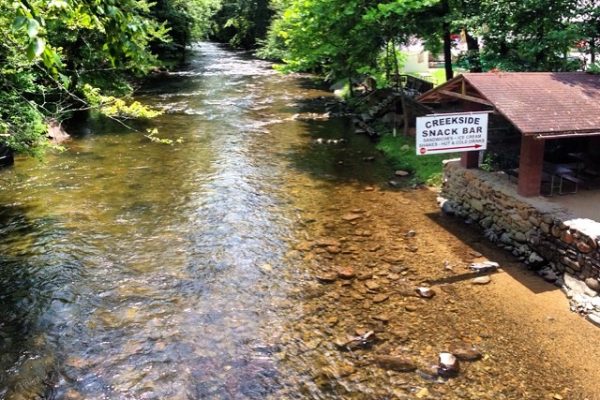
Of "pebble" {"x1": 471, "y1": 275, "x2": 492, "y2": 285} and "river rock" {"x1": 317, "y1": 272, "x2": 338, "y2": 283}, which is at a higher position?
"river rock" {"x1": 317, "y1": 272, "x2": 338, "y2": 283}

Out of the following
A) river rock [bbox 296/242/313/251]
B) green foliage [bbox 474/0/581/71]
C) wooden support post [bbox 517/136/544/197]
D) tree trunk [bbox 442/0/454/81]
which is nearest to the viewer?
wooden support post [bbox 517/136/544/197]

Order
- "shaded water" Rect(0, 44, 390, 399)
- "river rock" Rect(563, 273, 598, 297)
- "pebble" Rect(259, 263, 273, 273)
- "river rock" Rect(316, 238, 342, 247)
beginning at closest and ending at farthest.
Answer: "shaded water" Rect(0, 44, 390, 399) → "river rock" Rect(563, 273, 598, 297) → "pebble" Rect(259, 263, 273, 273) → "river rock" Rect(316, 238, 342, 247)

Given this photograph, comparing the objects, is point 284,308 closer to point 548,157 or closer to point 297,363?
point 297,363

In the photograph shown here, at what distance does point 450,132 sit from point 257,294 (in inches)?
198

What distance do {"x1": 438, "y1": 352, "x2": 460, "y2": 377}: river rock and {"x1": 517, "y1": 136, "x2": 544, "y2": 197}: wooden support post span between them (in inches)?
175

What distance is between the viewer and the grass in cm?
1415

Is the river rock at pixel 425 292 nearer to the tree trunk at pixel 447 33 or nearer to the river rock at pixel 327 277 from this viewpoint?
the river rock at pixel 327 277

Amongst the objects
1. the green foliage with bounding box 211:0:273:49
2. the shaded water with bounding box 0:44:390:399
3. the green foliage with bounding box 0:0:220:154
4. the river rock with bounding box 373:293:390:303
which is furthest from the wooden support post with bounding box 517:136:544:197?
the green foliage with bounding box 211:0:273:49

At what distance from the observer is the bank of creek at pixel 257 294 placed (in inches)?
262

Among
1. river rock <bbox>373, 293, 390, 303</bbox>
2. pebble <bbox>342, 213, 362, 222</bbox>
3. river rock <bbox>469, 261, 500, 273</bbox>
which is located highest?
pebble <bbox>342, 213, 362, 222</bbox>

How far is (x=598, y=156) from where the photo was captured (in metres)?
11.6

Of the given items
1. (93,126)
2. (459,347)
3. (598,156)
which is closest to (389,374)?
(459,347)

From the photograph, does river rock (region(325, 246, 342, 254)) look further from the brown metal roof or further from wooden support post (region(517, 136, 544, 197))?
the brown metal roof

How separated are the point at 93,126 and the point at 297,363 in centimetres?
1742
